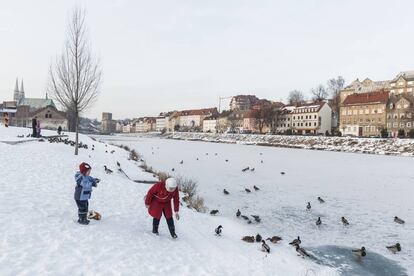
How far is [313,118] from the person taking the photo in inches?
4488

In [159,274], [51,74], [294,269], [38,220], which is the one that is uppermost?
[51,74]

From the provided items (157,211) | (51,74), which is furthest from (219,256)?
(51,74)

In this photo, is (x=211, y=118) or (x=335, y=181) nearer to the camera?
(x=335, y=181)

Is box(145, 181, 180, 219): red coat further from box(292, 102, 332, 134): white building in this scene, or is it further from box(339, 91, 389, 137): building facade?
box(292, 102, 332, 134): white building

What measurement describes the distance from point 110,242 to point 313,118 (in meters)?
110

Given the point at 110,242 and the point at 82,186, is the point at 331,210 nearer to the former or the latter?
the point at 110,242

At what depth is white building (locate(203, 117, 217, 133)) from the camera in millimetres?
175300

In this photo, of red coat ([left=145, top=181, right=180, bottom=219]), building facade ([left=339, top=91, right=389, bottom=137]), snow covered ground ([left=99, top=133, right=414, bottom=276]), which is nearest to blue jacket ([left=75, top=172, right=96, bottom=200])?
red coat ([left=145, top=181, right=180, bottom=219])

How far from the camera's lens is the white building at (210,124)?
575 ft

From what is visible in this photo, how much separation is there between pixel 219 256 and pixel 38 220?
14.7 ft

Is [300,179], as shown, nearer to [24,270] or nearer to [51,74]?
[51,74]

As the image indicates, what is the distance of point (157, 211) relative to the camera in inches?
403

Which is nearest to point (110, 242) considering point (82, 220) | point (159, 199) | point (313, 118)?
point (82, 220)

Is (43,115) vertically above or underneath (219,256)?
above
